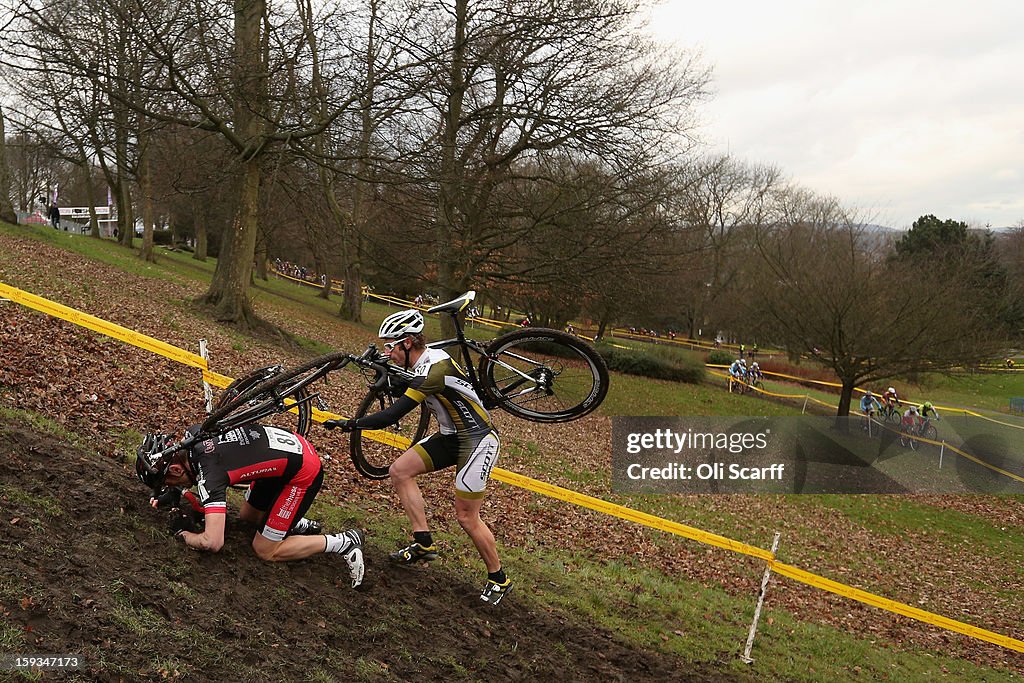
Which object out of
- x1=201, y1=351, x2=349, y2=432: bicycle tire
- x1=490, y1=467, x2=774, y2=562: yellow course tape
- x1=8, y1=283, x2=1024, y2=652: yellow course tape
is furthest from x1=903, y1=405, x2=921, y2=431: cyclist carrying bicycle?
x1=201, y1=351, x2=349, y2=432: bicycle tire

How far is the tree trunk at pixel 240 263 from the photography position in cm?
1889

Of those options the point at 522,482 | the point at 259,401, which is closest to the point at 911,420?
Answer: the point at 522,482

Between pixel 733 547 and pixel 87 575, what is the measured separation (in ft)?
23.0

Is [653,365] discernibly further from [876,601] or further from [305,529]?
[305,529]

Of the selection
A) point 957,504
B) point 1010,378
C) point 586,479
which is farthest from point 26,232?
point 1010,378

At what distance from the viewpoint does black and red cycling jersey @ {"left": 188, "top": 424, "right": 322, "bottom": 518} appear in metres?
5.97

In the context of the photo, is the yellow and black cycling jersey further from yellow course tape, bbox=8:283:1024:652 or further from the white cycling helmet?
yellow course tape, bbox=8:283:1024:652

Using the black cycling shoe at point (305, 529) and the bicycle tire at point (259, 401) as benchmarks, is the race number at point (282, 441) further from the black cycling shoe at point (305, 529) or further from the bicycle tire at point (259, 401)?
the black cycling shoe at point (305, 529)

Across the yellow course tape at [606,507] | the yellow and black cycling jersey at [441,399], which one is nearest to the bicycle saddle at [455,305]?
the yellow and black cycling jersey at [441,399]

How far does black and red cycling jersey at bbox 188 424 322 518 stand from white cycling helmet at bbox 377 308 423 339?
1179 millimetres

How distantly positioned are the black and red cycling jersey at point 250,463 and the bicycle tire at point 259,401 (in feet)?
0.30

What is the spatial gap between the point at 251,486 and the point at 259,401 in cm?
73

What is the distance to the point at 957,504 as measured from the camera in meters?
22.5

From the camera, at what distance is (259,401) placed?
22.0 ft
